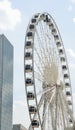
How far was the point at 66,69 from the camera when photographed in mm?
65812

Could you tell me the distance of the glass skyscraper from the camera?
355 feet

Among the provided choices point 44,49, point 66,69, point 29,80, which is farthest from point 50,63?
point 66,69

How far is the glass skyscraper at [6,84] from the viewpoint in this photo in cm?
10833

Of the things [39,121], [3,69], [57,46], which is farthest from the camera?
[3,69]

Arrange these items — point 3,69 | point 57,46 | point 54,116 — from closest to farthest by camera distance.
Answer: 1. point 54,116
2. point 57,46
3. point 3,69

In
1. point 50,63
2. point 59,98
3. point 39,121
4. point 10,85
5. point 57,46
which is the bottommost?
point 39,121

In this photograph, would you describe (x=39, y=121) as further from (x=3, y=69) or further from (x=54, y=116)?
(x=3, y=69)

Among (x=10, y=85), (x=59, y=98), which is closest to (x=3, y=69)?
(x=10, y=85)

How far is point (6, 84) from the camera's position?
112m

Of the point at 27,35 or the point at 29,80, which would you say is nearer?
the point at 29,80

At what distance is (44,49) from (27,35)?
331 centimetres

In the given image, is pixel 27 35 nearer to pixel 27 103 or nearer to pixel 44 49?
pixel 44 49

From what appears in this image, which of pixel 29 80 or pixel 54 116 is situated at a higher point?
pixel 29 80

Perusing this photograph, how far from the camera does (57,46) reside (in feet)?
211
